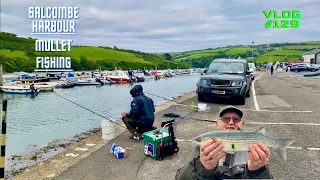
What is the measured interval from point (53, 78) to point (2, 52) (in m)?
40.6

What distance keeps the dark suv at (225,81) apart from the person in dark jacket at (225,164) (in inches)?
474

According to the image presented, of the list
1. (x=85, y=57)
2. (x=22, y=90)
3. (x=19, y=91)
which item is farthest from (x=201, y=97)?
(x=85, y=57)

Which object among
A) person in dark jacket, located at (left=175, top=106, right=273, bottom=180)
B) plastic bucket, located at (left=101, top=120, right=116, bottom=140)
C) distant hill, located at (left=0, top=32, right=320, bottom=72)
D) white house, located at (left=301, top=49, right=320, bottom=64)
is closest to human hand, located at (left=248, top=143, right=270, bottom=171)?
person in dark jacket, located at (left=175, top=106, right=273, bottom=180)

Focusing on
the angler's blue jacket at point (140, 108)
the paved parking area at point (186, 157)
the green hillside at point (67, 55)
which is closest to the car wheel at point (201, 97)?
the paved parking area at point (186, 157)

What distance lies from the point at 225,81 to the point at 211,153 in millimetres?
12656

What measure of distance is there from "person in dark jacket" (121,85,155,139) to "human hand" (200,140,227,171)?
5725 mm

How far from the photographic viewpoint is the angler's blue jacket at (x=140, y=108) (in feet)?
27.4

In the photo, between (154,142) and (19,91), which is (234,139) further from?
(19,91)

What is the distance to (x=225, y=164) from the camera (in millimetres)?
3059

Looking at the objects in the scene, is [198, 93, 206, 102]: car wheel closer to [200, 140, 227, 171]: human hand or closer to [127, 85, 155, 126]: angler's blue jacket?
[127, 85, 155, 126]: angler's blue jacket

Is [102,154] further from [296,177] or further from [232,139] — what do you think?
[232,139]

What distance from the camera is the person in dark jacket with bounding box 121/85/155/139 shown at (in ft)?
27.4

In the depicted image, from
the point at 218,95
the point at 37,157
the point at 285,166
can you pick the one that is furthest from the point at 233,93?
the point at 37,157

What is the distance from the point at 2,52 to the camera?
96.8 metres
